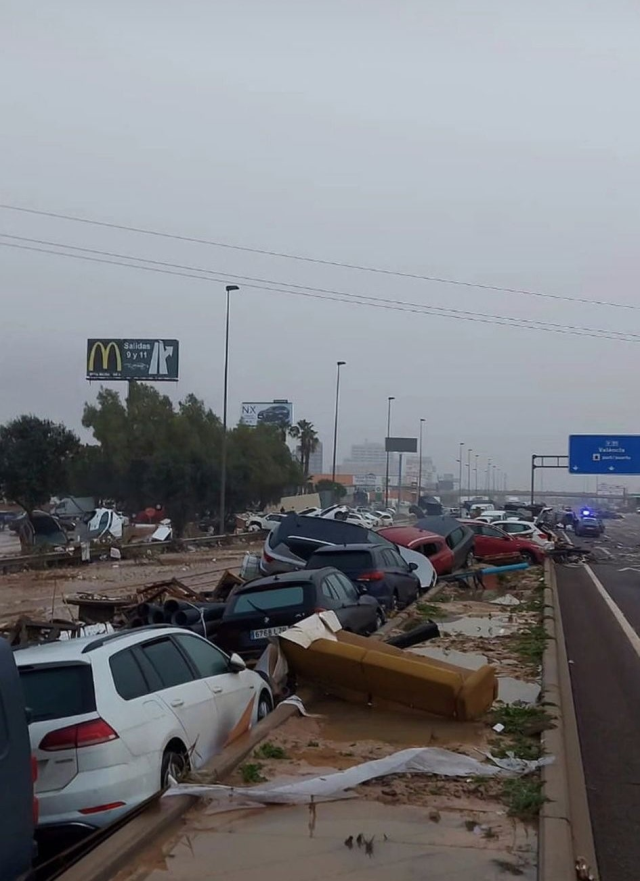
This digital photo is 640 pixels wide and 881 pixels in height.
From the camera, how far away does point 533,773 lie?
27.7 feet

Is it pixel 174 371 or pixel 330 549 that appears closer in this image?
pixel 330 549

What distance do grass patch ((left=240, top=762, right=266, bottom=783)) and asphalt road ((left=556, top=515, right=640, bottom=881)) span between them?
2.32 meters

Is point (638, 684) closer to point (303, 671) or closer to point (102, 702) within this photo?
point (303, 671)

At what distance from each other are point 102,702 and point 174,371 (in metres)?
64.5

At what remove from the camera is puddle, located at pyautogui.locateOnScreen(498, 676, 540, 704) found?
1188 cm

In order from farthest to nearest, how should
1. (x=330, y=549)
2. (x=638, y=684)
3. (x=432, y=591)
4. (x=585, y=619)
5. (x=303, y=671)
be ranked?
1. (x=432, y=591)
2. (x=585, y=619)
3. (x=330, y=549)
4. (x=638, y=684)
5. (x=303, y=671)

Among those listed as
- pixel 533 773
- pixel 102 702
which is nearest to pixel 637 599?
pixel 533 773

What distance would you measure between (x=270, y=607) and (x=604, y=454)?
150ft

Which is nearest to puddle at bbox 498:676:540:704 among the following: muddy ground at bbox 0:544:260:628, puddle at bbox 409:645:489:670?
puddle at bbox 409:645:489:670

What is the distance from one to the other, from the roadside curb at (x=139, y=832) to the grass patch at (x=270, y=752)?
9 cm

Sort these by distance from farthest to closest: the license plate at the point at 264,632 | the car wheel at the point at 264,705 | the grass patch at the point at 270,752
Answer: the license plate at the point at 264,632
the car wheel at the point at 264,705
the grass patch at the point at 270,752

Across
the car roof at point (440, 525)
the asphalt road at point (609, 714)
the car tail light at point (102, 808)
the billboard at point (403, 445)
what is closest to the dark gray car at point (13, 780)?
the car tail light at point (102, 808)

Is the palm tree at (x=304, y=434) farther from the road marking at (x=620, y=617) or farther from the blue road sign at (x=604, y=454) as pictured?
the road marking at (x=620, y=617)

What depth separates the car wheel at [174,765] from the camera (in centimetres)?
794
